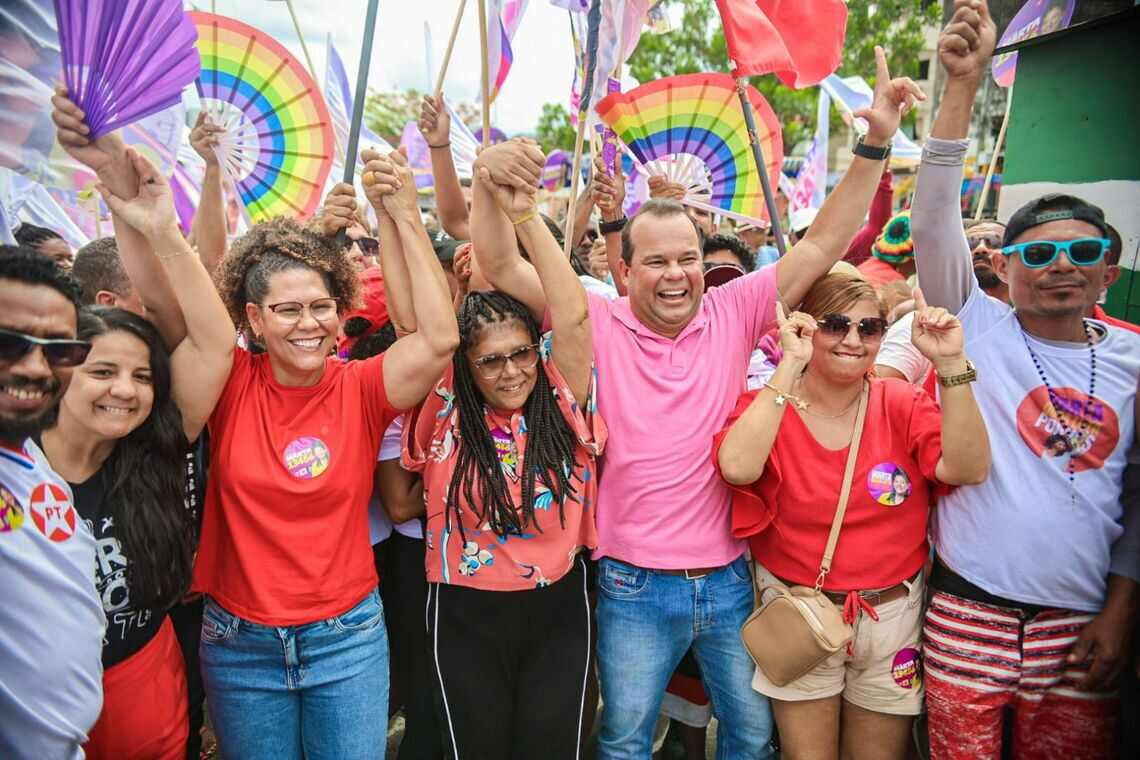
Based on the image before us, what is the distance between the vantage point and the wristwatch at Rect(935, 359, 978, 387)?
2.01 m

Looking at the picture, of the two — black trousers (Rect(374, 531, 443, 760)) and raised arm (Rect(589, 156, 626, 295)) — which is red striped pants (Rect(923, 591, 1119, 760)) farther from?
raised arm (Rect(589, 156, 626, 295))

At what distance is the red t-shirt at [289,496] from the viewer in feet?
6.46

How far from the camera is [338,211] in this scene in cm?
243

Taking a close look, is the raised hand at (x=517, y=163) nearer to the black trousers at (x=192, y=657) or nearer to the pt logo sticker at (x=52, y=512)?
the pt logo sticker at (x=52, y=512)

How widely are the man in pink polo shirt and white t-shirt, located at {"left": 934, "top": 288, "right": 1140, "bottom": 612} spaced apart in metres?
0.69

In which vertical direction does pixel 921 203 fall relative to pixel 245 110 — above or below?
below

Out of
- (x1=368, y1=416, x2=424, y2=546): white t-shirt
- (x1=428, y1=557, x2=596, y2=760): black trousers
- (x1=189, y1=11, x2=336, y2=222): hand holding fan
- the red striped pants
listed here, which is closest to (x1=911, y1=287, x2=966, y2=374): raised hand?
the red striped pants

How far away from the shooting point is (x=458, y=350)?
7.49 ft

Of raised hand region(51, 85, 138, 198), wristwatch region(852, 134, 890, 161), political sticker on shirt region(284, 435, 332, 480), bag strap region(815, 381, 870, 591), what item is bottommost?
bag strap region(815, 381, 870, 591)

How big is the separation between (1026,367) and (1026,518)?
441mm

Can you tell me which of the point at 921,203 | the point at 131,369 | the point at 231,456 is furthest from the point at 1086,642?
the point at 131,369

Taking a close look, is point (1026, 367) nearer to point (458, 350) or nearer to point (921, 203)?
point (921, 203)

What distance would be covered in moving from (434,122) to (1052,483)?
8.31 feet

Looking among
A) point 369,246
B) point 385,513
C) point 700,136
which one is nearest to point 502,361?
point 385,513
